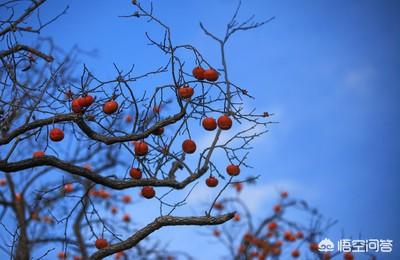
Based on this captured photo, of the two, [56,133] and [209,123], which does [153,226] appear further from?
[56,133]

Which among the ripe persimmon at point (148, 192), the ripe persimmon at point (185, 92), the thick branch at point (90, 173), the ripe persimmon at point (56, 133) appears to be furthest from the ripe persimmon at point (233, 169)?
the ripe persimmon at point (56, 133)

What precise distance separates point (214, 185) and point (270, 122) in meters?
0.82

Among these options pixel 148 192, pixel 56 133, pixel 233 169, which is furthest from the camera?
pixel 233 169

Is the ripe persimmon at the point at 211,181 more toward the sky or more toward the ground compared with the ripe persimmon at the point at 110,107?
more toward the sky

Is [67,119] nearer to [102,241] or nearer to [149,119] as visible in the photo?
[149,119]

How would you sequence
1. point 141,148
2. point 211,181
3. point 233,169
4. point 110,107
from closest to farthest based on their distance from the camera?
point 110,107 < point 141,148 < point 233,169 < point 211,181

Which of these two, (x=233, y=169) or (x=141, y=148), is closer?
(x=141, y=148)

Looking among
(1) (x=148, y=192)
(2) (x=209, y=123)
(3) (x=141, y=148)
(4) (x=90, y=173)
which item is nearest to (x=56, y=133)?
(4) (x=90, y=173)

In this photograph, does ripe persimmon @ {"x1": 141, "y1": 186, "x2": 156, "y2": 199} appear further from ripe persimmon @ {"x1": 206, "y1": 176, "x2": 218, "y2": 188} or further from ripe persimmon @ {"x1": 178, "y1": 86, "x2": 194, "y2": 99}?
ripe persimmon @ {"x1": 178, "y1": 86, "x2": 194, "y2": 99}

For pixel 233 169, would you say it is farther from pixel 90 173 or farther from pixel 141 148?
pixel 90 173

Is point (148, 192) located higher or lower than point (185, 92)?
lower

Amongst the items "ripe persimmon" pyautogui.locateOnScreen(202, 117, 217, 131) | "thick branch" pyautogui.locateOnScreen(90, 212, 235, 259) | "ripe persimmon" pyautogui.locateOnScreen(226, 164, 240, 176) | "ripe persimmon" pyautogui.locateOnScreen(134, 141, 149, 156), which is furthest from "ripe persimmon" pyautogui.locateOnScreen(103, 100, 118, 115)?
"ripe persimmon" pyautogui.locateOnScreen(226, 164, 240, 176)

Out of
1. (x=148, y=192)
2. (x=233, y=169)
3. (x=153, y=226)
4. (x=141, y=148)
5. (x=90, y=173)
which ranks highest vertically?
(x=233, y=169)

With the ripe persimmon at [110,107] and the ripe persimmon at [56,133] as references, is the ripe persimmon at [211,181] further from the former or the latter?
the ripe persimmon at [56,133]
